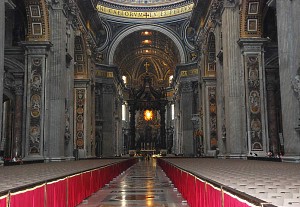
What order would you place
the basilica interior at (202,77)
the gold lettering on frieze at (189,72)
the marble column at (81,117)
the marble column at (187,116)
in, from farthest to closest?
1. the gold lettering on frieze at (189,72)
2. the marble column at (187,116)
3. the marble column at (81,117)
4. the basilica interior at (202,77)

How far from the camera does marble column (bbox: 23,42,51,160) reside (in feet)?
45.5

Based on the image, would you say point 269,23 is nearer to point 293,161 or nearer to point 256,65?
point 256,65

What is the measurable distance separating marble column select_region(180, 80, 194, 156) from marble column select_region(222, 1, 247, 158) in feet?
59.6

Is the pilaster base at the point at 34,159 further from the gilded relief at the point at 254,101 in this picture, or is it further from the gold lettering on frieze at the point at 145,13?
the gold lettering on frieze at the point at 145,13

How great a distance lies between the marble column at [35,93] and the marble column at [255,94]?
6906 millimetres

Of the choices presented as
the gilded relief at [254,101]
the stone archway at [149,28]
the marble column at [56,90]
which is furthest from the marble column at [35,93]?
the stone archway at [149,28]

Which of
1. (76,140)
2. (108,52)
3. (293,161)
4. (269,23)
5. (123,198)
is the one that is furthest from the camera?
(108,52)

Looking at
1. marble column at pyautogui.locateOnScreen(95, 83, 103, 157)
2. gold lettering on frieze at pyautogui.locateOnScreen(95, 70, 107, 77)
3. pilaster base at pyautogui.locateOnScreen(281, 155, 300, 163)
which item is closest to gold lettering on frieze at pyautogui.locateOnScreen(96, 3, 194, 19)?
gold lettering on frieze at pyautogui.locateOnScreen(95, 70, 107, 77)

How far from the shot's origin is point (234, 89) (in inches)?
582

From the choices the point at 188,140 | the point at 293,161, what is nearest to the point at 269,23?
the point at 293,161

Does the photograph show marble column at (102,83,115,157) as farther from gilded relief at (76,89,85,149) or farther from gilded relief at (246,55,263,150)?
gilded relief at (246,55,263,150)

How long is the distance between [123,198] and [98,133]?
25967 mm

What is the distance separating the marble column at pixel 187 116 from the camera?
33.5 meters

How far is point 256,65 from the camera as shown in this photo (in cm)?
1427
